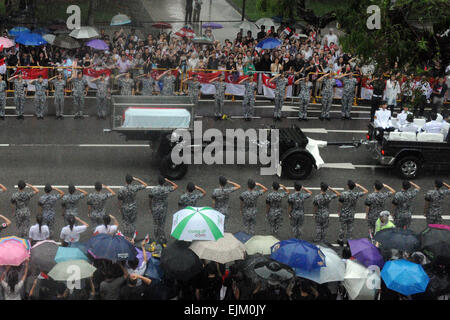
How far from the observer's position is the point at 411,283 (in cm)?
897

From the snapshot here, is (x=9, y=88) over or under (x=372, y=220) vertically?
over

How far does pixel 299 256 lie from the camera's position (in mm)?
9375

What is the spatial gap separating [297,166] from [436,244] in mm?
6777

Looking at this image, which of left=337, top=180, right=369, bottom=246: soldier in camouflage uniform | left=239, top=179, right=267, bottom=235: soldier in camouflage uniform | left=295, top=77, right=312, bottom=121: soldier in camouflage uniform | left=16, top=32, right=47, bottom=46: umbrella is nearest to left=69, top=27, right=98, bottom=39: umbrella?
left=16, top=32, right=47, bottom=46: umbrella

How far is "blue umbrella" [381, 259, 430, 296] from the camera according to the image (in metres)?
8.96

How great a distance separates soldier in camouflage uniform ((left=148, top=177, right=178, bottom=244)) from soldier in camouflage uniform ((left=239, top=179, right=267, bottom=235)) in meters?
1.42

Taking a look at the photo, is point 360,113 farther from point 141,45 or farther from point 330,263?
point 330,263

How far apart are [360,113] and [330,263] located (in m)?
14.0

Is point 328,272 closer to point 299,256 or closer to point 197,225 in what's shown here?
point 299,256

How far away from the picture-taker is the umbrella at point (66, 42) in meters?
24.4

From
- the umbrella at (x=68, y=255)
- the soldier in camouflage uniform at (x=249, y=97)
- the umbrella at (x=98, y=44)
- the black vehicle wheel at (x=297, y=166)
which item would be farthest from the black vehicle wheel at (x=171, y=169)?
the umbrella at (x=98, y=44)
